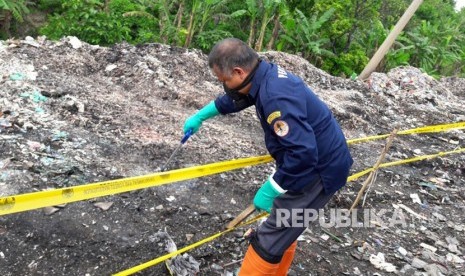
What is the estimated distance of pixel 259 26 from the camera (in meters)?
11.9

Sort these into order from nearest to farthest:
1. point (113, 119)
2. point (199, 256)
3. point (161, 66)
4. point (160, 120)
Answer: point (199, 256) → point (113, 119) → point (160, 120) → point (161, 66)

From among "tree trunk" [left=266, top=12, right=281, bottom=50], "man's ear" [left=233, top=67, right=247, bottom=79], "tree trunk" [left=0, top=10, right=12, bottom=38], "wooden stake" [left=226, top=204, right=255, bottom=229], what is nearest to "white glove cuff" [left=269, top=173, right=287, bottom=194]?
"man's ear" [left=233, top=67, right=247, bottom=79]

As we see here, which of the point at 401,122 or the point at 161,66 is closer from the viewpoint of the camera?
the point at 161,66

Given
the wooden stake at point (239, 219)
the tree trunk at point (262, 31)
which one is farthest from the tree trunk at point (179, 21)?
the wooden stake at point (239, 219)

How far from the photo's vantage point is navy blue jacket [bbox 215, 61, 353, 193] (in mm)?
2357

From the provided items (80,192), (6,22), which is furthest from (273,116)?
(6,22)

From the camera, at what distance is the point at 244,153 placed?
18.1 ft

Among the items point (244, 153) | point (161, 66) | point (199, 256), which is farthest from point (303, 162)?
point (161, 66)

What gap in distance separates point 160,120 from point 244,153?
1.22 m

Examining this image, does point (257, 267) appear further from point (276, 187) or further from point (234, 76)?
point (234, 76)

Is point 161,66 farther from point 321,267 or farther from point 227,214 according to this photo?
point 321,267

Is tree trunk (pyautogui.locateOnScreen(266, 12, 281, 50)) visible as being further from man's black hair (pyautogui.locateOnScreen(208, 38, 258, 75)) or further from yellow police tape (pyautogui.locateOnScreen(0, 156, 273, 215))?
man's black hair (pyautogui.locateOnScreen(208, 38, 258, 75))

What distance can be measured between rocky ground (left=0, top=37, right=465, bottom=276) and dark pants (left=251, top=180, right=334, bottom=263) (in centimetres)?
76

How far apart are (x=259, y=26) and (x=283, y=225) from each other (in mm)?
9826
